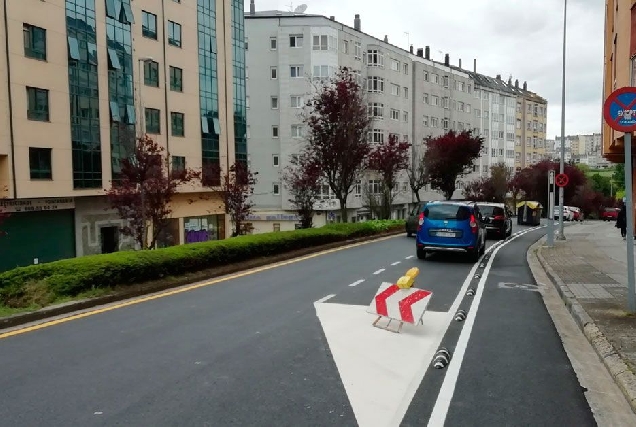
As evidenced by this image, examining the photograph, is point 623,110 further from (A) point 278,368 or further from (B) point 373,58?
(B) point 373,58

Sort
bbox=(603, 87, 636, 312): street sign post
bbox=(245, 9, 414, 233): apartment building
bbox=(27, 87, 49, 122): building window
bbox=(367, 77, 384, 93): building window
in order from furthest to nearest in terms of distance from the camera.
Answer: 1. bbox=(367, 77, 384, 93): building window
2. bbox=(245, 9, 414, 233): apartment building
3. bbox=(27, 87, 49, 122): building window
4. bbox=(603, 87, 636, 312): street sign post

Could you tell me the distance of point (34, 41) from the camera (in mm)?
28219

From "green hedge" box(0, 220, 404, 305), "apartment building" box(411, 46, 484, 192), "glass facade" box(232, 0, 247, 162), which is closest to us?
"green hedge" box(0, 220, 404, 305)

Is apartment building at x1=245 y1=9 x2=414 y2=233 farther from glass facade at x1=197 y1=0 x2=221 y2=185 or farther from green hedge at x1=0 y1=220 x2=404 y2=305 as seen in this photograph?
green hedge at x1=0 y1=220 x2=404 y2=305

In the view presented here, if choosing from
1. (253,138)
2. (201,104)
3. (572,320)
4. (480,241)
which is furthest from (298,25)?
(572,320)

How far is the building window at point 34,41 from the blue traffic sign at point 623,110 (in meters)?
26.1

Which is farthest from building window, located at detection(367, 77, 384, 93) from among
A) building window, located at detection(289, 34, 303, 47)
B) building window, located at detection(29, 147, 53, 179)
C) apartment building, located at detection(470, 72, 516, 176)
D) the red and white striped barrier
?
the red and white striped barrier

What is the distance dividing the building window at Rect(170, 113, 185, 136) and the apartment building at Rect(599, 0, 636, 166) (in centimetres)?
2498

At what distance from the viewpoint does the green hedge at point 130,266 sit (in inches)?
390

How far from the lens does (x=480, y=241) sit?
19.2 meters

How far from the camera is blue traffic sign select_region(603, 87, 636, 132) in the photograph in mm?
8898

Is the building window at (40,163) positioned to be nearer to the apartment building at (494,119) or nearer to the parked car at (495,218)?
the parked car at (495,218)

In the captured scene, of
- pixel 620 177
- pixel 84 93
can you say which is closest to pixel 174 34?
pixel 84 93

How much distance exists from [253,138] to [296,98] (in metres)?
5.54
